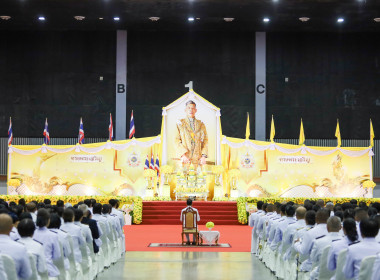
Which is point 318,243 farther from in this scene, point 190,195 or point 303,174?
point 303,174

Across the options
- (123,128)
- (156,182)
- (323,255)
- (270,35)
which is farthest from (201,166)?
(323,255)

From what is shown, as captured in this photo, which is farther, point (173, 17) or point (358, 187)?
point (173, 17)

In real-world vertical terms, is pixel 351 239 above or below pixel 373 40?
below

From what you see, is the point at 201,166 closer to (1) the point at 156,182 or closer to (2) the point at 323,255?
(1) the point at 156,182

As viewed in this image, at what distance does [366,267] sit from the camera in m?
5.30

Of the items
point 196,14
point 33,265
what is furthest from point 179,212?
point 33,265

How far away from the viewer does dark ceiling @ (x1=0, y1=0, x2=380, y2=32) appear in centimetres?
2550

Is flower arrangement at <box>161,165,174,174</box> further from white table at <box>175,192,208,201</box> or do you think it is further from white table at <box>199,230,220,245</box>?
white table at <box>199,230,220,245</box>

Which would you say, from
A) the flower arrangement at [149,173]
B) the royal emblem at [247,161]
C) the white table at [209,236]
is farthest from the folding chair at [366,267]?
the royal emblem at [247,161]

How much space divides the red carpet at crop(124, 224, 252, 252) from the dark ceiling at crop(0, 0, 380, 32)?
33.0ft

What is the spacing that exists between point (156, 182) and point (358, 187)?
7947mm

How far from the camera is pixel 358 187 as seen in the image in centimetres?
2380

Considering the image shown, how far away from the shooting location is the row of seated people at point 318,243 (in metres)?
5.62

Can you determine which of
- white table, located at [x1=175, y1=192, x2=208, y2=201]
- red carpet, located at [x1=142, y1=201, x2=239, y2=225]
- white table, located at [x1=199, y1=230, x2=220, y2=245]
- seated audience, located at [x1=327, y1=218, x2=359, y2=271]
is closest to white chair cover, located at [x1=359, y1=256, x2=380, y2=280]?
seated audience, located at [x1=327, y1=218, x2=359, y2=271]
